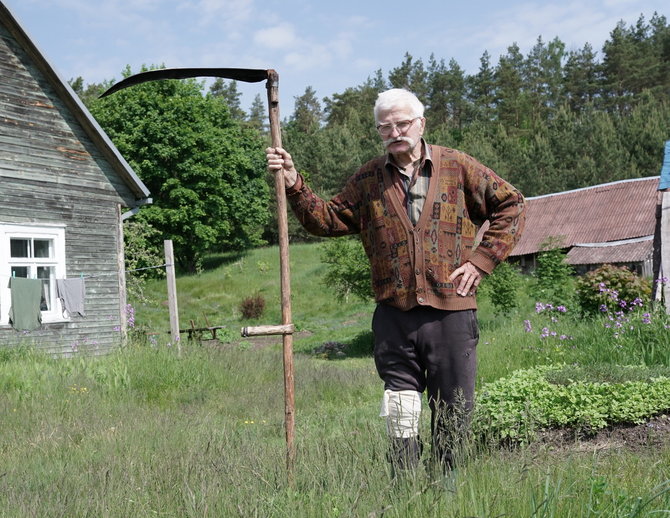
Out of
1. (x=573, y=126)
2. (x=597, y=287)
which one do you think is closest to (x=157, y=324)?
(x=597, y=287)

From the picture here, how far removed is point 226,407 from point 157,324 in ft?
70.2

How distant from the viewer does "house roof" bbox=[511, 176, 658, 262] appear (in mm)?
31906

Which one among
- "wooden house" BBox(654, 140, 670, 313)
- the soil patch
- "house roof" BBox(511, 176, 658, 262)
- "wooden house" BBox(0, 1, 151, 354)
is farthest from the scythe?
"house roof" BBox(511, 176, 658, 262)

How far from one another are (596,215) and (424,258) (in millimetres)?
32880

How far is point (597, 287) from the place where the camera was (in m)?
13.8

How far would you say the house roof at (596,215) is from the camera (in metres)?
31.9

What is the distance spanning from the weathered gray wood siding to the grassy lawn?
2.57 meters

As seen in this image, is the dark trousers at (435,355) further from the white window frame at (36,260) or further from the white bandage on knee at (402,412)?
the white window frame at (36,260)

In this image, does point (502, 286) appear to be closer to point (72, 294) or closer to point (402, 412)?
point (72, 294)

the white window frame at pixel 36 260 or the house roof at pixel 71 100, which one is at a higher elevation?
the house roof at pixel 71 100

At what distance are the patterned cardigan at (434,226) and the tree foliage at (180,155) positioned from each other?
106 feet

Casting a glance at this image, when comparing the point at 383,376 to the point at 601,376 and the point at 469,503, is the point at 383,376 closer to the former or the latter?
the point at 469,503

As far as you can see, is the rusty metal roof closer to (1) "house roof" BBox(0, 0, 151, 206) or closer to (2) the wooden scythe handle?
(1) "house roof" BBox(0, 0, 151, 206)

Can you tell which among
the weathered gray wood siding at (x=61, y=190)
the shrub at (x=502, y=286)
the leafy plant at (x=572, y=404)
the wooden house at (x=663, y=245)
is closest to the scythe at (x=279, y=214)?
the leafy plant at (x=572, y=404)
